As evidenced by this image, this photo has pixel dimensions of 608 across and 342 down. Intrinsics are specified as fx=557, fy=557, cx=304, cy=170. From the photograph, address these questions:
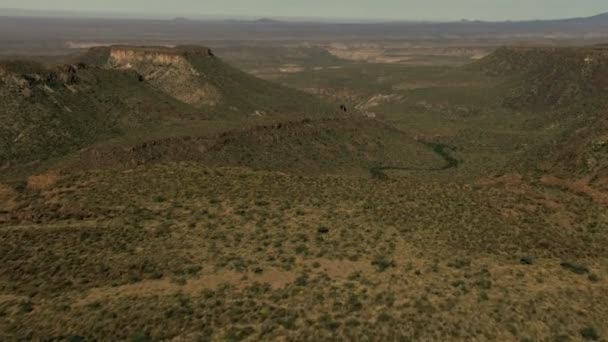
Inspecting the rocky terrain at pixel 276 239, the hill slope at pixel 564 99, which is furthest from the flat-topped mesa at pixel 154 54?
the hill slope at pixel 564 99

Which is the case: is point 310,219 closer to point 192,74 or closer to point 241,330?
point 241,330

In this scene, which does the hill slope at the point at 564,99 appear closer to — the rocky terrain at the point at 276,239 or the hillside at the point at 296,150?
the rocky terrain at the point at 276,239

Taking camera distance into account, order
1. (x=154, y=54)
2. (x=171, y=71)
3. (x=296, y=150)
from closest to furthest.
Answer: (x=296, y=150), (x=171, y=71), (x=154, y=54)

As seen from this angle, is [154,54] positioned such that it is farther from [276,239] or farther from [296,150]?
[276,239]

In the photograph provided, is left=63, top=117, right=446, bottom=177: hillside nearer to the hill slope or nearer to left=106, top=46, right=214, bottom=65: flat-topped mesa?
the hill slope

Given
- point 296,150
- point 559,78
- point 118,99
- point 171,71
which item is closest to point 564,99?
point 559,78

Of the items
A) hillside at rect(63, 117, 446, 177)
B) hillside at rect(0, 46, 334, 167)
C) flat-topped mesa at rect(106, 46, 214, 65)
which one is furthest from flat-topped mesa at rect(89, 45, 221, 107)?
hillside at rect(63, 117, 446, 177)

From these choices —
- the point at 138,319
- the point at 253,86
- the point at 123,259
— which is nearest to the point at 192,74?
the point at 253,86

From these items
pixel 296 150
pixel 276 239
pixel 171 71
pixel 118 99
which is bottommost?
pixel 296 150
